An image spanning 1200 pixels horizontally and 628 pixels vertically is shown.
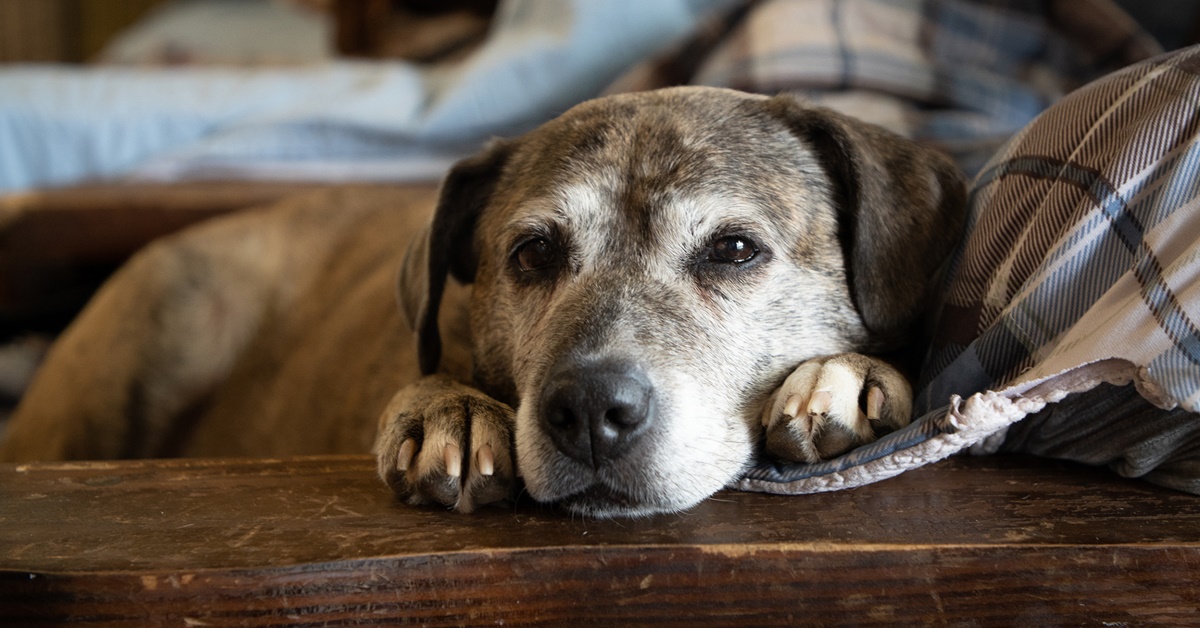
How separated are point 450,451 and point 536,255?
0.53 meters

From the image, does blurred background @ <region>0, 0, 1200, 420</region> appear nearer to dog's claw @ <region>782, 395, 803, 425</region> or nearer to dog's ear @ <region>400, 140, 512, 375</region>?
dog's ear @ <region>400, 140, 512, 375</region>

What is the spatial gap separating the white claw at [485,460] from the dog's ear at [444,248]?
21.4 inches

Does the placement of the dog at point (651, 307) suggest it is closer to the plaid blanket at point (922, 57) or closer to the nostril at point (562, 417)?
the nostril at point (562, 417)

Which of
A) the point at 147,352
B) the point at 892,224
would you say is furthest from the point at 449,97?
the point at 892,224

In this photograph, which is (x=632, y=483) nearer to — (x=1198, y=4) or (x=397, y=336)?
(x=397, y=336)

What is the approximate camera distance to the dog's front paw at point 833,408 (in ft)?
4.27

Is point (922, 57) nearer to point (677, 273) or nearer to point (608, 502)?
point (677, 273)

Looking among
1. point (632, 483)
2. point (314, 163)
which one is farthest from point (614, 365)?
point (314, 163)

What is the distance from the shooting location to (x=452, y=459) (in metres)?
1.28

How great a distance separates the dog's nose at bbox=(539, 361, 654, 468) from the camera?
50.3 inches

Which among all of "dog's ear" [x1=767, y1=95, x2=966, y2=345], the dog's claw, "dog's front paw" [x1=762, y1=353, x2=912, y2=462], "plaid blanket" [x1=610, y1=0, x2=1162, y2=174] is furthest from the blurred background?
the dog's claw

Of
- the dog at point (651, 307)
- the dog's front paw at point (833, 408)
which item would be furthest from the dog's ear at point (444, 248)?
the dog's front paw at point (833, 408)

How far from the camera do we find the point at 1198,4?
3.33 m

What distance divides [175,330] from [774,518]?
233 centimetres
